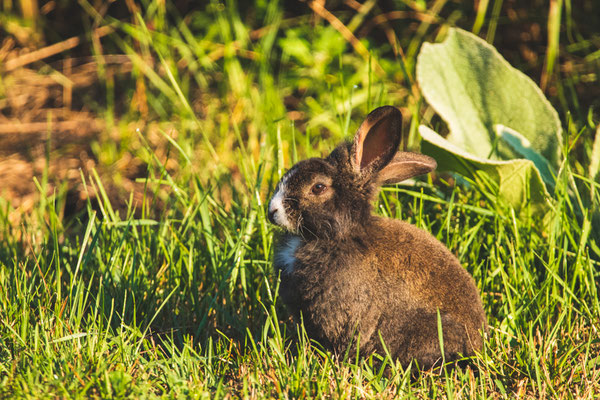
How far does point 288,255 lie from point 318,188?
1.10 feet

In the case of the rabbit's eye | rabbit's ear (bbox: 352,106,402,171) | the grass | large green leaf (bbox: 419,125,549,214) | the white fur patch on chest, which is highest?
rabbit's ear (bbox: 352,106,402,171)

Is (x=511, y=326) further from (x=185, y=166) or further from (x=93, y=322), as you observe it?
(x=185, y=166)

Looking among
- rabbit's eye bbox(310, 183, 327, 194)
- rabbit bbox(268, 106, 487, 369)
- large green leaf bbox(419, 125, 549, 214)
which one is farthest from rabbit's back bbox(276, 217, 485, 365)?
large green leaf bbox(419, 125, 549, 214)

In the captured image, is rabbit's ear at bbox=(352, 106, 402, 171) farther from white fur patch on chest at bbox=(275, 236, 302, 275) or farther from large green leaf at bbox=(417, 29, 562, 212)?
large green leaf at bbox=(417, 29, 562, 212)

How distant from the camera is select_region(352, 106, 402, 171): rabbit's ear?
2703mm

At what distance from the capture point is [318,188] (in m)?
2.79

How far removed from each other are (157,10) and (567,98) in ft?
11.2

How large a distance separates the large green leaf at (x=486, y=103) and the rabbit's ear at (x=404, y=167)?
0.86 metres

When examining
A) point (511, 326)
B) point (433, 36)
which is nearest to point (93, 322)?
point (511, 326)

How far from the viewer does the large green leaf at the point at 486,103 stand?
12.1 ft

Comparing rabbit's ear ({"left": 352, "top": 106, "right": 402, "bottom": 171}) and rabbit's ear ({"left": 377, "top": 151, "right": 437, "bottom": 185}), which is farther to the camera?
rabbit's ear ({"left": 377, "top": 151, "right": 437, "bottom": 185})

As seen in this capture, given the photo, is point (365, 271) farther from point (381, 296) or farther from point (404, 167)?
point (404, 167)

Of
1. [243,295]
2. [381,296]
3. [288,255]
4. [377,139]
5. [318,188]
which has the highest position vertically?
[377,139]

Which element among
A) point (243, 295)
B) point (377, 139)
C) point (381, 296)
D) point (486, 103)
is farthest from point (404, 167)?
point (486, 103)
